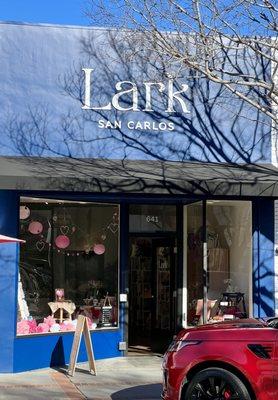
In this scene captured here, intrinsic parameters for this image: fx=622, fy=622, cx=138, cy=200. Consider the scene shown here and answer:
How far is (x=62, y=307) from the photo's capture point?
11453 millimetres


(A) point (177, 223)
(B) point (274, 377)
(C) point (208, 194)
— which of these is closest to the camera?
(B) point (274, 377)

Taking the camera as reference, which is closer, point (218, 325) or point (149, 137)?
point (218, 325)

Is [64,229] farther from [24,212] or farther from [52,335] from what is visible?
[52,335]

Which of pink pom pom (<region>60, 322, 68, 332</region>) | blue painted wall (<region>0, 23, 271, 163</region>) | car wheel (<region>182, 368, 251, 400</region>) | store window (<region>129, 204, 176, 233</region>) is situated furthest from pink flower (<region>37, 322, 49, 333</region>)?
car wheel (<region>182, 368, 251, 400</region>)

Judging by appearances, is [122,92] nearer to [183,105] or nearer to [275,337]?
[183,105]

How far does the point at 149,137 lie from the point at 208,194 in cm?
205

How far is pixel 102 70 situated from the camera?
38.7 ft

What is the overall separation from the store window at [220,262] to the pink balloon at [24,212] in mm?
3171

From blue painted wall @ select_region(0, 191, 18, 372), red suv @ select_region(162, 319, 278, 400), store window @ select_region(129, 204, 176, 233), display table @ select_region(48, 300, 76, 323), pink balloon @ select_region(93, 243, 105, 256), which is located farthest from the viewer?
A: store window @ select_region(129, 204, 176, 233)

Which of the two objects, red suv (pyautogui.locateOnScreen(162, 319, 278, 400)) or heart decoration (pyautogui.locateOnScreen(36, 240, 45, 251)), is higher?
heart decoration (pyautogui.locateOnScreen(36, 240, 45, 251))

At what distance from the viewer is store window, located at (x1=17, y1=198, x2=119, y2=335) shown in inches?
438

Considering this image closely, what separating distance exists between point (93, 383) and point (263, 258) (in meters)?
4.02

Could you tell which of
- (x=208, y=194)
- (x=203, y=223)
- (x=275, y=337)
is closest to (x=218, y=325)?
(x=275, y=337)

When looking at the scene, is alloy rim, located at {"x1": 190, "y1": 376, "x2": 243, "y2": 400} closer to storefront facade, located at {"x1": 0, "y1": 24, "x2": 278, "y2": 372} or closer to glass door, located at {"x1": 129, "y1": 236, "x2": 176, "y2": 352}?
storefront facade, located at {"x1": 0, "y1": 24, "x2": 278, "y2": 372}
